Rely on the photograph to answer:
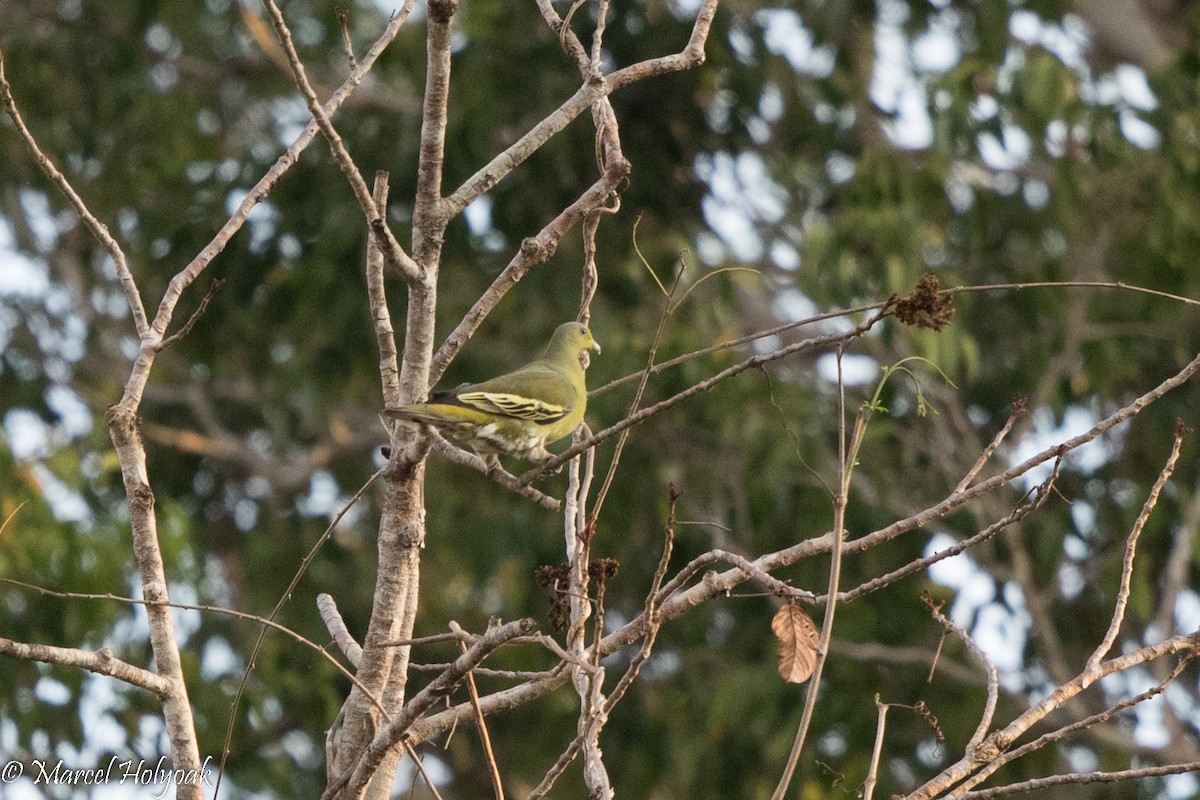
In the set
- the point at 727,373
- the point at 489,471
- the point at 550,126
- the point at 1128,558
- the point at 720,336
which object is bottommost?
the point at 1128,558

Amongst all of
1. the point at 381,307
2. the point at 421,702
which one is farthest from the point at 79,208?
the point at 421,702

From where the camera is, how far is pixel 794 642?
348 centimetres

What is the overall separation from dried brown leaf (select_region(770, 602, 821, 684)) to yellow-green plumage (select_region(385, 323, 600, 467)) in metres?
1.15

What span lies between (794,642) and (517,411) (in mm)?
1667

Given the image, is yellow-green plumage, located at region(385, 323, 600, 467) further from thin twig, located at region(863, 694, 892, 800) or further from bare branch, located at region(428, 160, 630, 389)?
thin twig, located at region(863, 694, 892, 800)

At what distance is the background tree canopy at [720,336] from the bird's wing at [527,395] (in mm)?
2681

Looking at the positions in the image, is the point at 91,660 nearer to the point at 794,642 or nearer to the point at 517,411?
the point at 794,642

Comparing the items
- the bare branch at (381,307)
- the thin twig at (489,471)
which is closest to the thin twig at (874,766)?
the thin twig at (489,471)

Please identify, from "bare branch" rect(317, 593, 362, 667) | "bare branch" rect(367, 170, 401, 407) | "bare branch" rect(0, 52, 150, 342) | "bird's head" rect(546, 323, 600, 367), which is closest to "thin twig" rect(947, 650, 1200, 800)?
"bare branch" rect(317, 593, 362, 667)

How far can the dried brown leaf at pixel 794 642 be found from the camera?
3459 millimetres

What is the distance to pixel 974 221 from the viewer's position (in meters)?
10.2

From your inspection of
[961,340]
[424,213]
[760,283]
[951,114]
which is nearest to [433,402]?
[424,213]

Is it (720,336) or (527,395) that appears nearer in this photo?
(527,395)

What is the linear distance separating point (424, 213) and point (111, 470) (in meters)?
8.84
